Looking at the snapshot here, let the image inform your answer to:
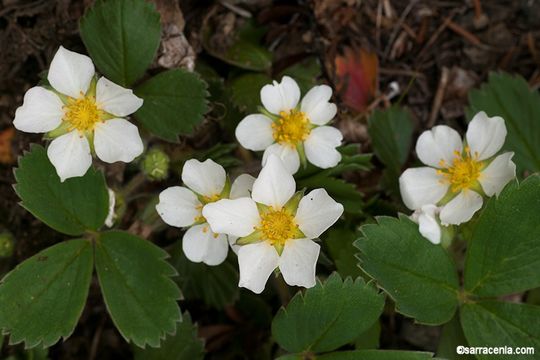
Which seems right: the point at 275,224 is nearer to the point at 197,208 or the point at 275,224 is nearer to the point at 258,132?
the point at 197,208

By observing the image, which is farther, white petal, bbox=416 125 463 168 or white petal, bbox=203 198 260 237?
white petal, bbox=416 125 463 168

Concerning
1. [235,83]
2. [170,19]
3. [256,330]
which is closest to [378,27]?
[235,83]

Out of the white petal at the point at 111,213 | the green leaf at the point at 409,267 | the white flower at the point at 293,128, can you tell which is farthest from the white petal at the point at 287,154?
the white petal at the point at 111,213

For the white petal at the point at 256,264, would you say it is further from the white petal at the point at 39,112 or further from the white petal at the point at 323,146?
the white petal at the point at 39,112

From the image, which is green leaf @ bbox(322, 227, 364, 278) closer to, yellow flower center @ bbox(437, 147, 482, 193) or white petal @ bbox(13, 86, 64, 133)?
yellow flower center @ bbox(437, 147, 482, 193)

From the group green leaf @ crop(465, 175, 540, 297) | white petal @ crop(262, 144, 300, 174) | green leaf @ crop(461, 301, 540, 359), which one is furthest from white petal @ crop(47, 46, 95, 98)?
green leaf @ crop(461, 301, 540, 359)
